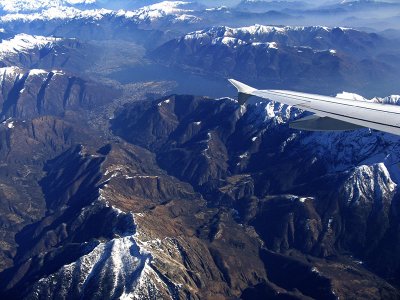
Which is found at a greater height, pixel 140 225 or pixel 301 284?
pixel 140 225

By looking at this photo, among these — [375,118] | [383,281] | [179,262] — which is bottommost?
[383,281]

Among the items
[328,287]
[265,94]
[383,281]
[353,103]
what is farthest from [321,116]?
[383,281]

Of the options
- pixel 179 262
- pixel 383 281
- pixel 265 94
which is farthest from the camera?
pixel 383 281

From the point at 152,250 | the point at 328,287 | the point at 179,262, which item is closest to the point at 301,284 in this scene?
the point at 328,287

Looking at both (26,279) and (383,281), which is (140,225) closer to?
(26,279)

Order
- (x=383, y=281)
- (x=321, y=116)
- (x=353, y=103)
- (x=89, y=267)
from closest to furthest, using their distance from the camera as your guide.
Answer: (x=321, y=116)
(x=353, y=103)
(x=89, y=267)
(x=383, y=281)

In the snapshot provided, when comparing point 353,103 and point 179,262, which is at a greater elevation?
point 353,103

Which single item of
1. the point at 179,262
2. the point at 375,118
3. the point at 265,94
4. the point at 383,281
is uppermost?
the point at 375,118

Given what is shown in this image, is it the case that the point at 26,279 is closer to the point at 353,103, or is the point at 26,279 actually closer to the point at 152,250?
the point at 152,250

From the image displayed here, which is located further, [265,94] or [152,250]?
[152,250]
